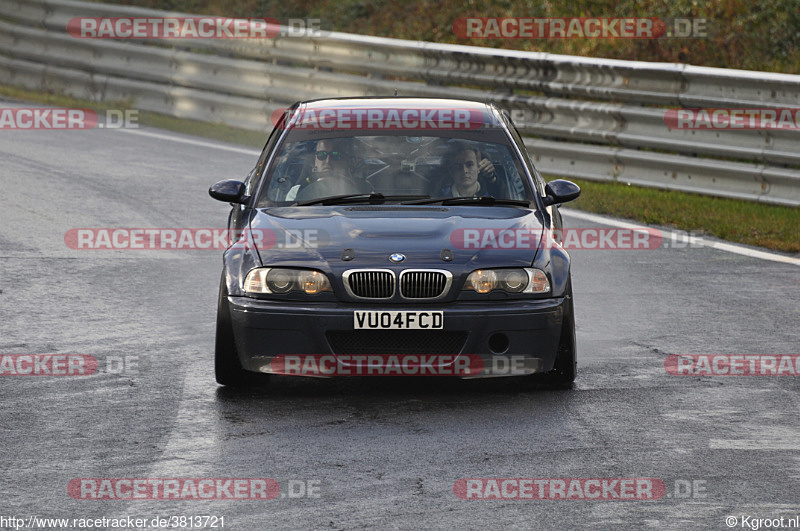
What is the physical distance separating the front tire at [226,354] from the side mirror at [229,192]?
0.88 m

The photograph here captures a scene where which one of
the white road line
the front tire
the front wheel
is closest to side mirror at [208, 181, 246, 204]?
the front tire

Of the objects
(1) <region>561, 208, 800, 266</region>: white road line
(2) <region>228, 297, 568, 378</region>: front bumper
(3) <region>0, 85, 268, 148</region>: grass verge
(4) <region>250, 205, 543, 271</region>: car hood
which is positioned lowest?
(3) <region>0, 85, 268, 148</region>: grass verge

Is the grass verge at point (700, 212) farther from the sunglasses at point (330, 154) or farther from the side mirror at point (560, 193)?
the sunglasses at point (330, 154)

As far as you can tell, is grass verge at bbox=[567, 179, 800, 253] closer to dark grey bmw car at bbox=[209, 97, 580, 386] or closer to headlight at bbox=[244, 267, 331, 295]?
dark grey bmw car at bbox=[209, 97, 580, 386]

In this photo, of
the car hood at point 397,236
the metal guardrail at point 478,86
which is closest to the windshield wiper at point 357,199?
the car hood at point 397,236

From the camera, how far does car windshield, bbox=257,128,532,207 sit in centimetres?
814

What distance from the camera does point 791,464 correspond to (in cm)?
608

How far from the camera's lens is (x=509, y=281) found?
7.16 metres

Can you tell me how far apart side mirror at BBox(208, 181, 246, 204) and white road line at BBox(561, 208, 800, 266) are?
16.4ft

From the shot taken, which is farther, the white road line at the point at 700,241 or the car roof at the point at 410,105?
the white road line at the point at 700,241

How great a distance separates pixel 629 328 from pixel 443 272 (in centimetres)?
231

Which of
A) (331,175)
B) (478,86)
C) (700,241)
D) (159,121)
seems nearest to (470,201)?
(331,175)

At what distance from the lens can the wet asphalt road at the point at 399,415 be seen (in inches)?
217

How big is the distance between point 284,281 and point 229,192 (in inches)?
45.5
